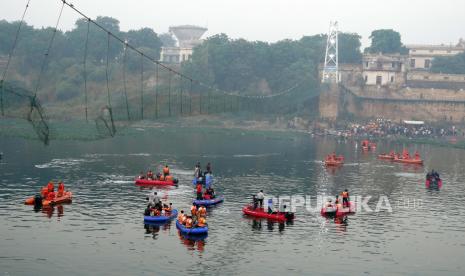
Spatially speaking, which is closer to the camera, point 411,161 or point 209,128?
point 411,161

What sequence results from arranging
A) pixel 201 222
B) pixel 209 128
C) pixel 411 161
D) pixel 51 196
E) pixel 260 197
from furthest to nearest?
pixel 209 128
pixel 411 161
pixel 51 196
pixel 260 197
pixel 201 222

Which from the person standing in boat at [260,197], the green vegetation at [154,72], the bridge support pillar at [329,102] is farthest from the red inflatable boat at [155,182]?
the bridge support pillar at [329,102]

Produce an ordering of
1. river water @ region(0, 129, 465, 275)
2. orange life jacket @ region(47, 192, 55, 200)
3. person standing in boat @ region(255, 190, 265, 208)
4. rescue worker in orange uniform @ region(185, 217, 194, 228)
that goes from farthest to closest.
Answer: orange life jacket @ region(47, 192, 55, 200) → person standing in boat @ region(255, 190, 265, 208) → rescue worker in orange uniform @ region(185, 217, 194, 228) → river water @ region(0, 129, 465, 275)

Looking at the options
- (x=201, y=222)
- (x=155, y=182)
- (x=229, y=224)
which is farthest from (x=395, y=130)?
(x=201, y=222)

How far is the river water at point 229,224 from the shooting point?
144 ft

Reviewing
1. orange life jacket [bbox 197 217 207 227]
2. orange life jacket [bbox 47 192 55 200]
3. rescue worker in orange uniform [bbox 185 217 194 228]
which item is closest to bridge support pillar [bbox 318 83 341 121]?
orange life jacket [bbox 47 192 55 200]

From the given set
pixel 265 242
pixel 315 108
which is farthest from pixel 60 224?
pixel 315 108

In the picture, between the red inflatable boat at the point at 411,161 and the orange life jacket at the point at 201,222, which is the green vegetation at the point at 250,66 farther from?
the orange life jacket at the point at 201,222

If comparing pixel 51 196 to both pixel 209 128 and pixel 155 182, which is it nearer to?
pixel 155 182

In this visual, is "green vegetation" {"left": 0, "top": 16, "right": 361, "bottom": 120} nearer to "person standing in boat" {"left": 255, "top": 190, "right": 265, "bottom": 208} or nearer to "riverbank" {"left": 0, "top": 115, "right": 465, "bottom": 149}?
"riverbank" {"left": 0, "top": 115, "right": 465, "bottom": 149}

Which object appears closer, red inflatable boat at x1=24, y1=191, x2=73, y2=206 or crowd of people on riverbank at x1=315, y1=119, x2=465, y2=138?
red inflatable boat at x1=24, y1=191, x2=73, y2=206

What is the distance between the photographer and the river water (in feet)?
144

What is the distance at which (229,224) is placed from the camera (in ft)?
177

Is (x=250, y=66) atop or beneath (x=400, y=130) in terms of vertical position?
atop
